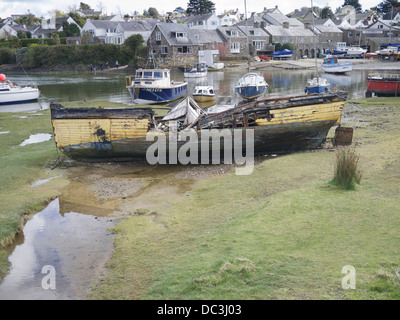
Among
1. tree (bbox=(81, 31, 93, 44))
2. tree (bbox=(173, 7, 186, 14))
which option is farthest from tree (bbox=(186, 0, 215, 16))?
tree (bbox=(173, 7, 186, 14))

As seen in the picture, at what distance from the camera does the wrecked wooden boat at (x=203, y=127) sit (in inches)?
631

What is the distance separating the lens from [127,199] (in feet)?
41.6

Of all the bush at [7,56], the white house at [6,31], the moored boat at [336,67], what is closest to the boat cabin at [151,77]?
the moored boat at [336,67]

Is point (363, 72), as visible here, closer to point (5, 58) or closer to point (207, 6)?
point (207, 6)

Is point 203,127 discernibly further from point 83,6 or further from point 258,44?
point 83,6

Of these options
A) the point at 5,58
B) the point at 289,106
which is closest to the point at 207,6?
the point at 5,58

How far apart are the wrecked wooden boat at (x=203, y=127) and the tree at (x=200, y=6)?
103 metres

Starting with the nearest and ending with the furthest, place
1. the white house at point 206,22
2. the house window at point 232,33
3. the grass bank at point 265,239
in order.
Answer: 1. the grass bank at point 265,239
2. the house window at point 232,33
3. the white house at point 206,22

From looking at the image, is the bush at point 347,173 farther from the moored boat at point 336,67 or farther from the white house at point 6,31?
the white house at point 6,31

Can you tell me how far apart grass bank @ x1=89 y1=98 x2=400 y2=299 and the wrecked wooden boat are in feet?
9.85

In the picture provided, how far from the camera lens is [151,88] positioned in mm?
34750

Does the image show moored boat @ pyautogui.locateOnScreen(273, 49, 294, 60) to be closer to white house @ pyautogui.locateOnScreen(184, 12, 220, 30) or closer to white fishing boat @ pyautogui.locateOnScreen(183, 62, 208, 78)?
white house @ pyautogui.locateOnScreen(184, 12, 220, 30)

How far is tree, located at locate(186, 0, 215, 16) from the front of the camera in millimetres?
111000
